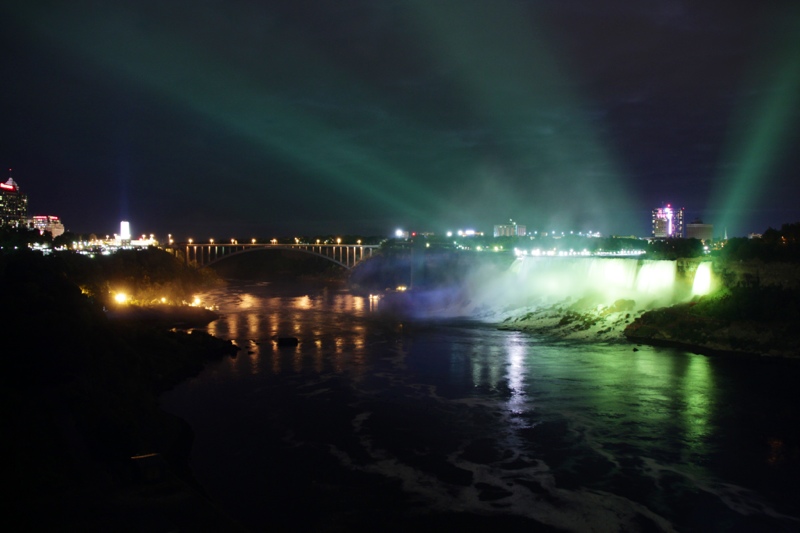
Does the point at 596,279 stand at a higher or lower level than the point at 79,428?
higher

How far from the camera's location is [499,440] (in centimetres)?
1672

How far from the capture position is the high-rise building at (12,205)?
111 metres

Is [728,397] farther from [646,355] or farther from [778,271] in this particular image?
[778,271]

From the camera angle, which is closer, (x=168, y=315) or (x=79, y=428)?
(x=79, y=428)

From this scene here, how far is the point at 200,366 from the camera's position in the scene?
25.6 meters

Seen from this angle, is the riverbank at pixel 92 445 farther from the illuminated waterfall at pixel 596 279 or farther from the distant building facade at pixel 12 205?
the distant building facade at pixel 12 205

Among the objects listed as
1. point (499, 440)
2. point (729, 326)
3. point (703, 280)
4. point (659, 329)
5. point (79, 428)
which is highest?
point (703, 280)

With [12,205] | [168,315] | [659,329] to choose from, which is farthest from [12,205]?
[659,329]

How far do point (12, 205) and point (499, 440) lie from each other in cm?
12918

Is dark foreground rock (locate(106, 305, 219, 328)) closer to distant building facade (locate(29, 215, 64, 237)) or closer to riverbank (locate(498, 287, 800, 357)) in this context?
riverbank (locate(498, 287, 800, 357))

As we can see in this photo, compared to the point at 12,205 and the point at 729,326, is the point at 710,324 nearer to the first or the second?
the point at 729,326

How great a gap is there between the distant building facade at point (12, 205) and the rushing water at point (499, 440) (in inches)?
4144

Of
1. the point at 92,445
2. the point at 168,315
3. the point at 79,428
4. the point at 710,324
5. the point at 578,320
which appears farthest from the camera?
the point at 168,315

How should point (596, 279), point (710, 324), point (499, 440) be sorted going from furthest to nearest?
point (596, 279) → point (710, 324) → point (499, 440)
